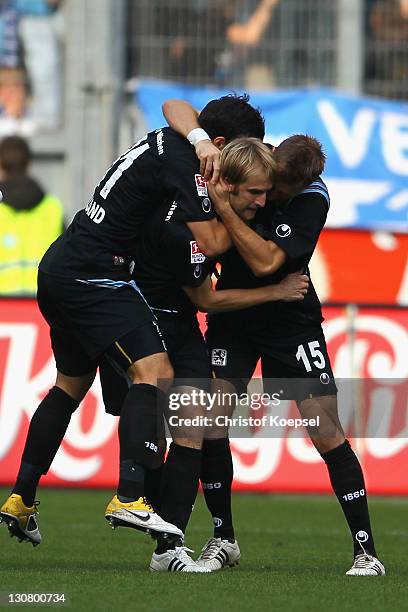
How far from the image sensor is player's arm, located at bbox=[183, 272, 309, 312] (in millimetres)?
6762

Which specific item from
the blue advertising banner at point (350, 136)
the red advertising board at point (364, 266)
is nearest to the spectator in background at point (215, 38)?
the blue advertising banner at point (350, 136)

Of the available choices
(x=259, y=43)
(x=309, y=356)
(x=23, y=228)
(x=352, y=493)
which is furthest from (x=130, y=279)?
(x=259, y=43)

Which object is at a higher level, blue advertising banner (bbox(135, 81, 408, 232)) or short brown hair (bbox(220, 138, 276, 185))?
short brown hair (bbox(220, 138, 276, 185))

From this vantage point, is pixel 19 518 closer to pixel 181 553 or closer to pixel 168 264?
pixel 181 553

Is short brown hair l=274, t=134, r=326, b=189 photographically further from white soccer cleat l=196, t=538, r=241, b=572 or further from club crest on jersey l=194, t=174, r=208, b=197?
white soccer cleat l=196, t=538, r=241, b=572

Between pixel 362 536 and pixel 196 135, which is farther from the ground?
pixel 196 135

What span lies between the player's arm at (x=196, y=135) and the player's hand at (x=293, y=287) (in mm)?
604

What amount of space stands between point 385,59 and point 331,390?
11.9m

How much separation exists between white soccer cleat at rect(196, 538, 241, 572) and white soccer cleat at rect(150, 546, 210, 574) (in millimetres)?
216

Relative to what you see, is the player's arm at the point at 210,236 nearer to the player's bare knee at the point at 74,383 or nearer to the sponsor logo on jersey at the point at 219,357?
the sponsor logo on jersey at the point at 219,357

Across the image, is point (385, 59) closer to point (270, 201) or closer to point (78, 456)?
point (78, 456)

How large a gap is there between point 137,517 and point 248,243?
1.23m

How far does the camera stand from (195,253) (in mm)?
6500

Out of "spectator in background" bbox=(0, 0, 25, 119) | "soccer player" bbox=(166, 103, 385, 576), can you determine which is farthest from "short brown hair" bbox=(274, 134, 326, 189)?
"spectator in background" bbox=(0, 0, 25, 119)
